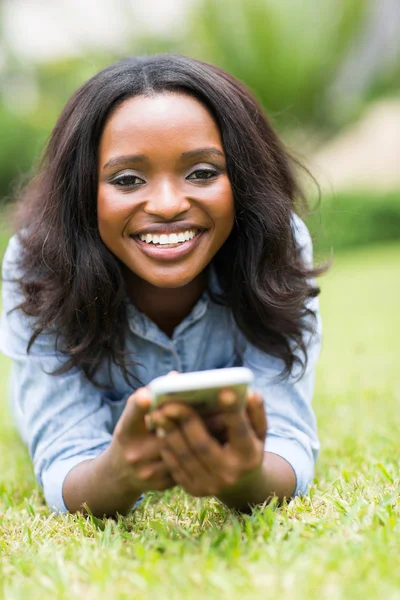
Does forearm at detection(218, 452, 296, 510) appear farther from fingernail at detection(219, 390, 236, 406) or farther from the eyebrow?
the eyebrow

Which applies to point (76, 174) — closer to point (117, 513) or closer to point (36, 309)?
point (36, 309)

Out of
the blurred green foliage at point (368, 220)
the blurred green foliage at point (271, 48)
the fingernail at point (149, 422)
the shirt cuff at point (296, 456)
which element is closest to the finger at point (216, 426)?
the fingernail at point (149, 422)

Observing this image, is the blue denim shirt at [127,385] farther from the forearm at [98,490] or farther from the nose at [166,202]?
the nose at [166,202]

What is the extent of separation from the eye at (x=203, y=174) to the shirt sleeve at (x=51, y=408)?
0.71 meters

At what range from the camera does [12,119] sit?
14.0 m

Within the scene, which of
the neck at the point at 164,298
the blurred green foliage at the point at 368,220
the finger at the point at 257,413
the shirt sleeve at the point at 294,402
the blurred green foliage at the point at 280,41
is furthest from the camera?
the blurred green foliage at the point at 280,41

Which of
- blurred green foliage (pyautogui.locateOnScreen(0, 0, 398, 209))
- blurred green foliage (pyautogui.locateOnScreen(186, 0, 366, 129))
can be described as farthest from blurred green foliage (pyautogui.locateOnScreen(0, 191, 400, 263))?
blurred green foliage (pyautogui.locateOnScreen(186, 0, 366, 129))

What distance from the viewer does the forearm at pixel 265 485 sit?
1.88m

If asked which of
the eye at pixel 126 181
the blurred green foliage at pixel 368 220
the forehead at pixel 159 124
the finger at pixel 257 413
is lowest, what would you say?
the finger at pixel 257 413

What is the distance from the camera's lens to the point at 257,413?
1.63 m

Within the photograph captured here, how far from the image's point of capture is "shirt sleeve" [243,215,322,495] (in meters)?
2.25

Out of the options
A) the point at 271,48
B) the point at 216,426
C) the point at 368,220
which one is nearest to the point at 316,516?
the point at 216,426

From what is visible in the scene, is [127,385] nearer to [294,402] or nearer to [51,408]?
[51,408]

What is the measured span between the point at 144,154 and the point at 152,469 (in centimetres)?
88
